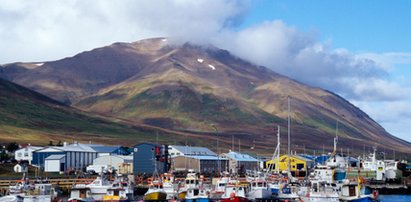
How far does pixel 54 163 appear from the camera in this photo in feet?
403

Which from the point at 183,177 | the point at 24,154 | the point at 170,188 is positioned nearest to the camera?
the point at 170,188

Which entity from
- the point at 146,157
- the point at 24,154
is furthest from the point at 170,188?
the point at 24,154

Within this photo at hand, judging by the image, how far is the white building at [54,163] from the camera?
123 m

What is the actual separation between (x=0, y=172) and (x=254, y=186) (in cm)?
5027

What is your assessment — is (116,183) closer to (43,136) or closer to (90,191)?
(90,191)

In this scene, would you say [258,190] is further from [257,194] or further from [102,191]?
[102,191]

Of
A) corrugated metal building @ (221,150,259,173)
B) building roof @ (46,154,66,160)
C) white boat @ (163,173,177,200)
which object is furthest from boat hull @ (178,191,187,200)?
corrugated metal building @ (221,150,259,173)

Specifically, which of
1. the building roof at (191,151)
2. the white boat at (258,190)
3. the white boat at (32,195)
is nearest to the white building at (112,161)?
the building roof at (191,151)

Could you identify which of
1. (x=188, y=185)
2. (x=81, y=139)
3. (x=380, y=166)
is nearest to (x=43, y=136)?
(x=81, y=139)

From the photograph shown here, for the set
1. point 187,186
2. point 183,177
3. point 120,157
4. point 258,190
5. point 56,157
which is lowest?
point 258,190

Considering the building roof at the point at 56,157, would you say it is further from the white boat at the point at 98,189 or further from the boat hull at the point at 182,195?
the boat hull at the point at 182,195

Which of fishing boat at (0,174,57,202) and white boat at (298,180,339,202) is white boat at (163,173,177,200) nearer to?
fishing boat at (0,174,57,202)

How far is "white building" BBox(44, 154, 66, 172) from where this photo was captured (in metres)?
123

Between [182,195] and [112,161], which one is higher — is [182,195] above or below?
below
